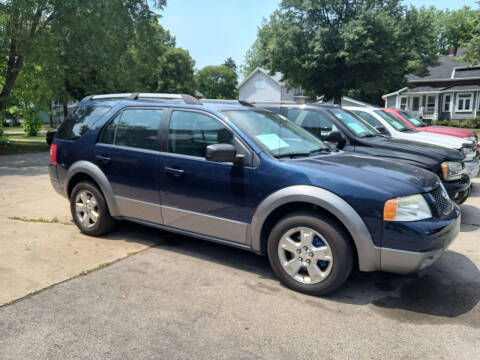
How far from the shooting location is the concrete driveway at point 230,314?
278cm

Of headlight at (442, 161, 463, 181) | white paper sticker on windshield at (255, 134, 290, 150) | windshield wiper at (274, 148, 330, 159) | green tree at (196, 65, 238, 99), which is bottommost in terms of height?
headlight at (442, 161, 463, 181)

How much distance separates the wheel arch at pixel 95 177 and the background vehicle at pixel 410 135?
621 centimetres

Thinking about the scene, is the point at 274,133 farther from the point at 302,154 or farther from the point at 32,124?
the point at 32,124

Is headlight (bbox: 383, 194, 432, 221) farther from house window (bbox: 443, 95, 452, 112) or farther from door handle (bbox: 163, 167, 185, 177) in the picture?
house window (bbox: 443, 95, 452, 112)

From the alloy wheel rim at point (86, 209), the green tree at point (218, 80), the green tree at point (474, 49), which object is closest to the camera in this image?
the alloy wheel rim at point (86, 209)

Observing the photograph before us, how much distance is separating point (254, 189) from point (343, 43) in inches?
798

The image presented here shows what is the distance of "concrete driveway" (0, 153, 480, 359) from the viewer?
2775 millimetres

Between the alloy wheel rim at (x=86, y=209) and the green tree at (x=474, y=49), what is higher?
the green tree at (x=474, y=49)

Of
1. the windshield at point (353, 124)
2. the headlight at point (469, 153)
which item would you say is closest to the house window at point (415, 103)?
the headlight at point (469, 153)

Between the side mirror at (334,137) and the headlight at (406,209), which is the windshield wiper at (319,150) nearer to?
the headlight at (406,209)

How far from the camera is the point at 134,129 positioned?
4.70 m

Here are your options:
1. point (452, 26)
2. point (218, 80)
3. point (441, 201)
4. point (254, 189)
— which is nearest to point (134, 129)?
point (254, 189)

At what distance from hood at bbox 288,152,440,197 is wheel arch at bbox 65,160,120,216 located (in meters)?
2.34

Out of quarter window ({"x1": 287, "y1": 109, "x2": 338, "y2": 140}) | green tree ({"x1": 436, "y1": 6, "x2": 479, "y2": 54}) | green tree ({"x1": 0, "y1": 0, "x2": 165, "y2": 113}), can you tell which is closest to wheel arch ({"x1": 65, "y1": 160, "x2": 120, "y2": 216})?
quarter window ({"x1": 287, "y1": 109, "x2": 338, "y2": 140})
